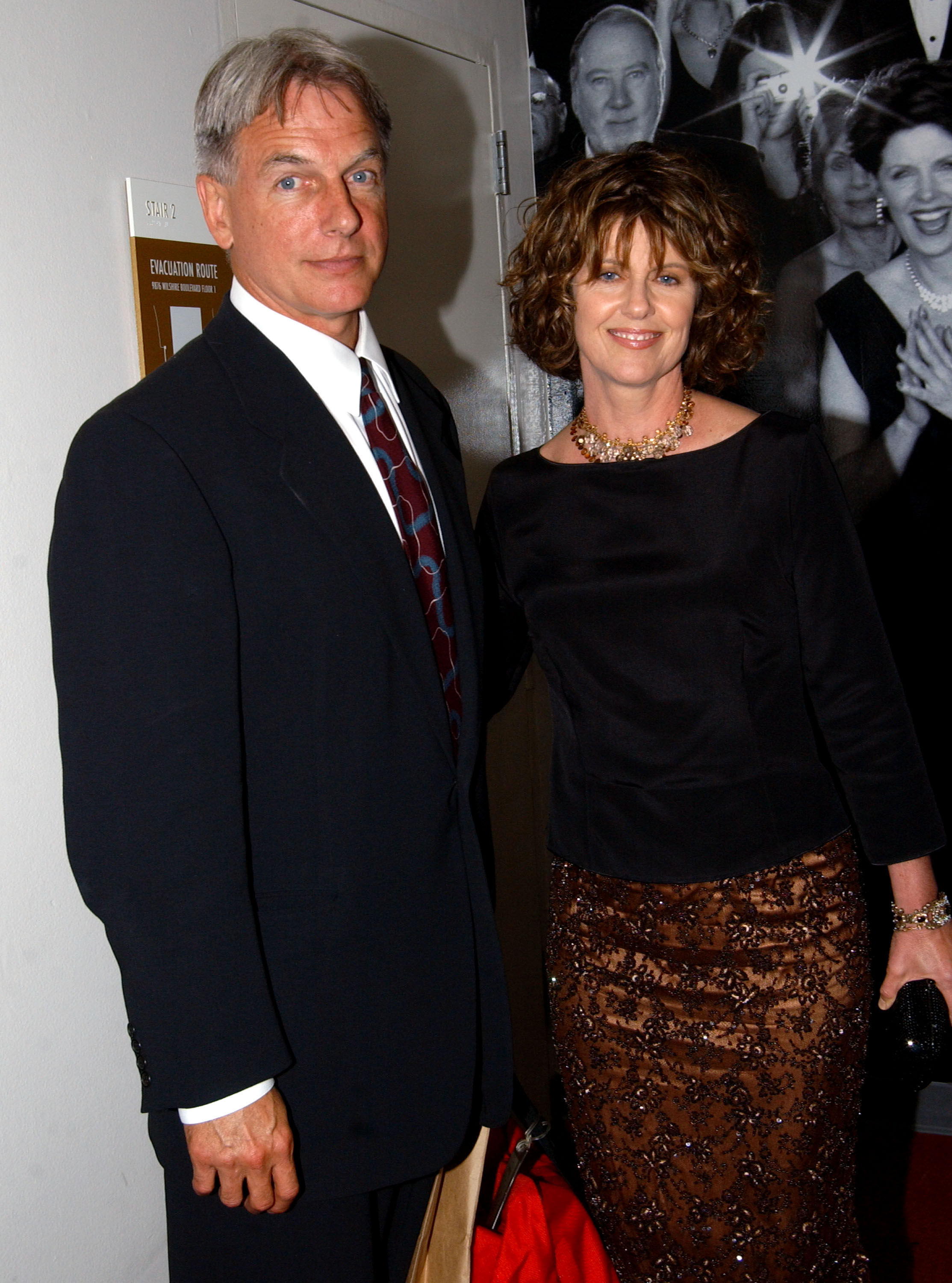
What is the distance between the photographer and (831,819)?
1631 millimetres

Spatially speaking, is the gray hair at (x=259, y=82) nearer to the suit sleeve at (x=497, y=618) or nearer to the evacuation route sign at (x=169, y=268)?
the evacuation route sign at (x=169, y=268)

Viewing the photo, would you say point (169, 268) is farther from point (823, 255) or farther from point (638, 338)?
point (823, 255)

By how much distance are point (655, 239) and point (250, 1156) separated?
1.31m

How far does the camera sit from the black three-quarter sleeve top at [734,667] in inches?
61.8

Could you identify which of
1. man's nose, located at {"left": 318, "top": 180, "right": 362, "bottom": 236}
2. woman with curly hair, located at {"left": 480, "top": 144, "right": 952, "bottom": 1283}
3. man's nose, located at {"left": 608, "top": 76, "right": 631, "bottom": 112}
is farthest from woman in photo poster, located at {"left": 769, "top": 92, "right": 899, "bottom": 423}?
man's nose, located at {"left": 318, "top": 180, "right": 362, "bottom": 236}

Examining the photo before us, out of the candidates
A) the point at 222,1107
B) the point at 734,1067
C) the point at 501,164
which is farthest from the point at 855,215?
the point at 222,1107

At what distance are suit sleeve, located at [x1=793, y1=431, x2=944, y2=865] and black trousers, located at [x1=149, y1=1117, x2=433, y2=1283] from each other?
89 cm

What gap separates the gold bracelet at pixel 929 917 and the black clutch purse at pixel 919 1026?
3.2 inches

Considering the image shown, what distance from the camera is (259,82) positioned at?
1326 mm

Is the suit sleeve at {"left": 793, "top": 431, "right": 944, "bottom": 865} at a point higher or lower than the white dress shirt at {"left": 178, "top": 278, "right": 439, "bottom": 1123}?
lower

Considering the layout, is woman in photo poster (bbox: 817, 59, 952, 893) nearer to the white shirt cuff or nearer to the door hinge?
the door hinge

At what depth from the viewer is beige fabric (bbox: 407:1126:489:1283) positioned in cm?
148

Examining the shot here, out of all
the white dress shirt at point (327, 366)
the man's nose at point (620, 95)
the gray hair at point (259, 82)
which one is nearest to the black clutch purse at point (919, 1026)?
the white dress shirt at point (327, 366)

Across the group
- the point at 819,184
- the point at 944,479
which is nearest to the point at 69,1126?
the point at 944,479
